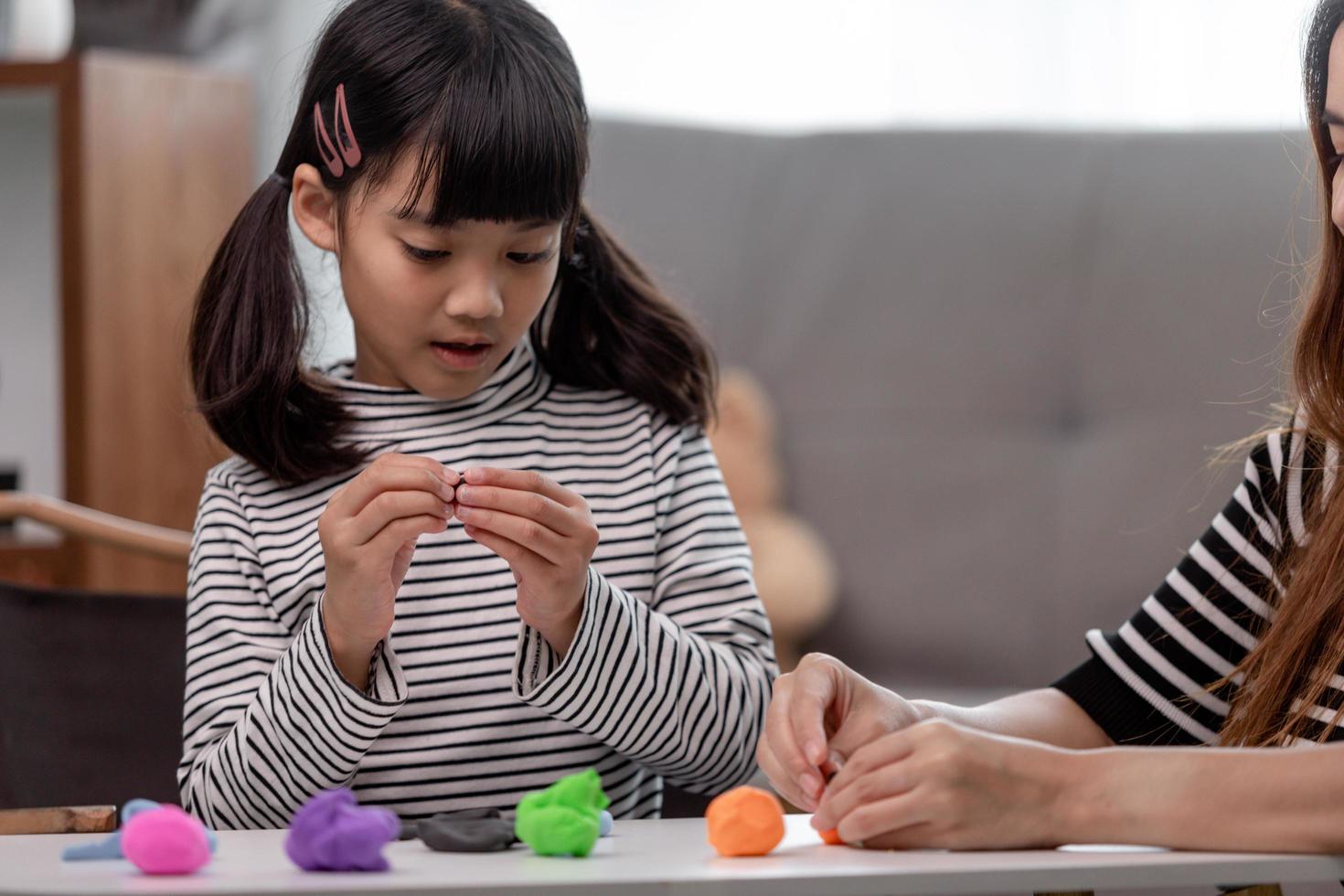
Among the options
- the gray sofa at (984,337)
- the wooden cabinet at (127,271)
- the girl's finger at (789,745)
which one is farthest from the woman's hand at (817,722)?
the wooden cabinet at (127,271)

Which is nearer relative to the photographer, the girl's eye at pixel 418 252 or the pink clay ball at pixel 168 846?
the pink clay ball at pixel 168 846

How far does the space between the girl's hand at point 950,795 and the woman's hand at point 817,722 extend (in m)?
0.07

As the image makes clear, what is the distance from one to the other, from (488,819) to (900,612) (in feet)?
4.67

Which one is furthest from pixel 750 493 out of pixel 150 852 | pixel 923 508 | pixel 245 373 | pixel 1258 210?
pixel 150 852

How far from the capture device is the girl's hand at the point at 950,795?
0.68 m

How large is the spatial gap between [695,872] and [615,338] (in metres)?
0.62

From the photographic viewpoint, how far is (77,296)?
2.35 meters

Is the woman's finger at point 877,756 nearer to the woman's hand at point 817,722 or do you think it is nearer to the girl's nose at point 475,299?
the woman's hand at point 817,722

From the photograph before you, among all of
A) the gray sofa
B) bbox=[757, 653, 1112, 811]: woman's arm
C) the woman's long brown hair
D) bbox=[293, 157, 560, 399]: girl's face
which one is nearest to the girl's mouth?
bbox=[293, 157, 560, 399]: girl's face

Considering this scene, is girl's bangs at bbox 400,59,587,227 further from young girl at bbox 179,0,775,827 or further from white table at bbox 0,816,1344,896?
white table at bbox 0,816,1344,896

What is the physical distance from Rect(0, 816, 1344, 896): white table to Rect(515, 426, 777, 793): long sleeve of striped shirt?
0.78 feet

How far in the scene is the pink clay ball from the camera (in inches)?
24.7

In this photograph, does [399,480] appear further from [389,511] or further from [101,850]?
[101,850]

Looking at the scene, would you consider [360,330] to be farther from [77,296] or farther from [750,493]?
[77,296]
